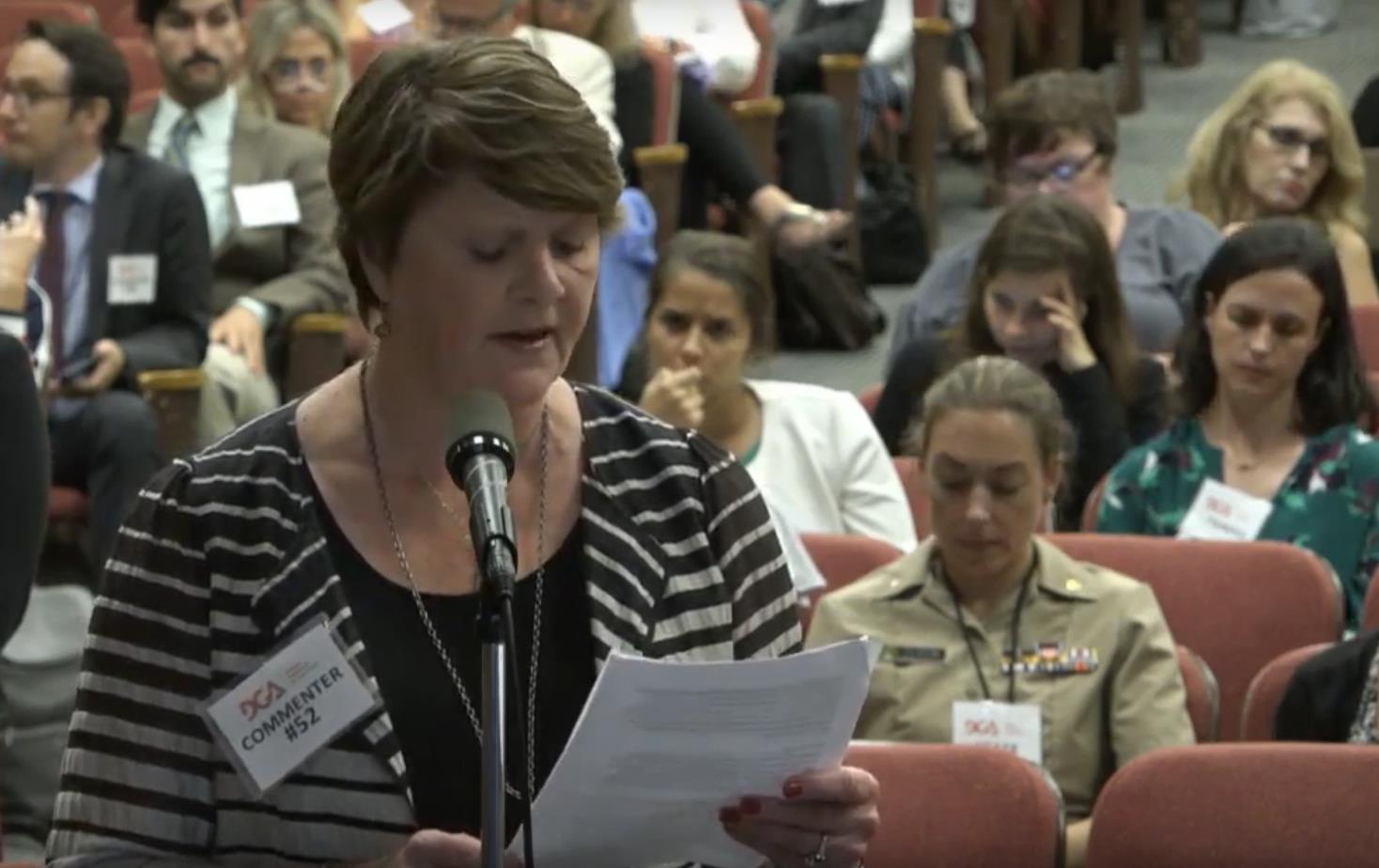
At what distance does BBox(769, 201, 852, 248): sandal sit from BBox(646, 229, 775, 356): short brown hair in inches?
72.9

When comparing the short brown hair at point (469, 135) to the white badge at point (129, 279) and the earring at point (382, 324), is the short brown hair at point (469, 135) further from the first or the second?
the white badge at point (129, 279)

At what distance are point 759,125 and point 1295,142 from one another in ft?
4.97

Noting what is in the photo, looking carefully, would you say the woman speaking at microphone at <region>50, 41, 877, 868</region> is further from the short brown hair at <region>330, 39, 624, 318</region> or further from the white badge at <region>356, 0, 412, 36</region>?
the white badge at <region>356, 0, 412, 36</region>

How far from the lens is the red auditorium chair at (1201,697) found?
3.08 meters

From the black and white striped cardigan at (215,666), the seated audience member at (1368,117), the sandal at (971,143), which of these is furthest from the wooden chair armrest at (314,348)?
the black and white striped cardigan at (215,666)

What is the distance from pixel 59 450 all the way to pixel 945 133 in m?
3.84

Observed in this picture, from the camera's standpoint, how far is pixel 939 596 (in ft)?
10.3

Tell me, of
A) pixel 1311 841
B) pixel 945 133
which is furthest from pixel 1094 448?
pixel 945 133

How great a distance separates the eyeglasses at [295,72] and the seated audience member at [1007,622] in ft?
8.31

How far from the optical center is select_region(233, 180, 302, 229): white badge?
5027 millimetres

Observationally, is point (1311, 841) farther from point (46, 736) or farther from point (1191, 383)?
point (46, 736)

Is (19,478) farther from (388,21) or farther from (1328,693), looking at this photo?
(388,21)

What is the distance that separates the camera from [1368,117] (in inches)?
235

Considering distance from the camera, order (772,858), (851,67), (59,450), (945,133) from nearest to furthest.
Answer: (772,858) < (59,450) < (851,67) < (945,133)
